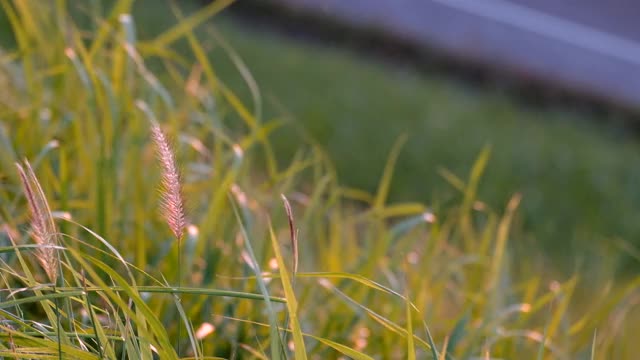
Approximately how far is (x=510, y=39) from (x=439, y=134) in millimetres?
2657

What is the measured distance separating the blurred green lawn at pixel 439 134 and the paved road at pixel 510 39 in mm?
361

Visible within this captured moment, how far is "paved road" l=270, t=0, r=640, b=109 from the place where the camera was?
8273 millimetres

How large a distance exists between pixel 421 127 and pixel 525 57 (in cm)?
238

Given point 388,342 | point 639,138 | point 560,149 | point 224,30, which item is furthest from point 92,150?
point 639,138

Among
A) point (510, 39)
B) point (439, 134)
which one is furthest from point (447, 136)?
point (510, 39)

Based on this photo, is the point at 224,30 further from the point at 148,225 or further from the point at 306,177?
the point at 148,225

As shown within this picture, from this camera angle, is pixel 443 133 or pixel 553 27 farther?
pixel 553 27

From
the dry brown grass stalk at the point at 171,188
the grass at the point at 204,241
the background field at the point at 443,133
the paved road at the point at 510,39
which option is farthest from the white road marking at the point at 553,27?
the dry brown grass stalk at the point at 171,188

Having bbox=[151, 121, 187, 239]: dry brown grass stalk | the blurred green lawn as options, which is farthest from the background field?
bbox=[151, 121, 187, 239]: dry brown grass stalk

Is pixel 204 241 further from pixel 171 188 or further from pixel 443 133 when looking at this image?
pixel 443 133

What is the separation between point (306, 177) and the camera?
16.6 feet

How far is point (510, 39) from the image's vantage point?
8742 millimetres

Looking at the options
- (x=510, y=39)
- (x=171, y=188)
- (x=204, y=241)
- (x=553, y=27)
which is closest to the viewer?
(x=171, y=188)

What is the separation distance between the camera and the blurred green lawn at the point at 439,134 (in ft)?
18.1
